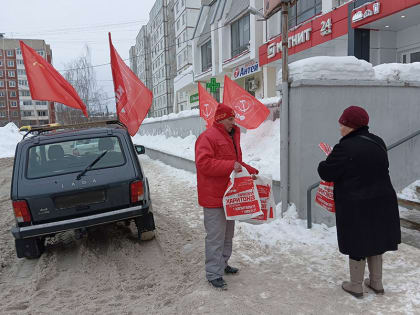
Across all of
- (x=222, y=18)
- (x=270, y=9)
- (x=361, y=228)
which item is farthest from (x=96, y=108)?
(x=361, y=228)

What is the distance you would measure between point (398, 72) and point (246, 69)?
1628 cm

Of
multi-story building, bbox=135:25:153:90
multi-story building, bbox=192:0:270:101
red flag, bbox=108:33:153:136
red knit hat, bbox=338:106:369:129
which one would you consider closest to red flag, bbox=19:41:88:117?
red flag, bbox=108:33:153:136

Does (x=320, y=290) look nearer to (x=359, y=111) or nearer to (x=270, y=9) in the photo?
(x=359, y=111)

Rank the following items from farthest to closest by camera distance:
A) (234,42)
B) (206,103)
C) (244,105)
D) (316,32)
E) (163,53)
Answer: (163,53), (234,42), (316,32), (206,103), (244,105)

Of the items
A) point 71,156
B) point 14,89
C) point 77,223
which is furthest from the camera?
point 14,89

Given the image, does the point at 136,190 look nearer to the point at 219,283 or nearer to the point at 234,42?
the point at 219,283

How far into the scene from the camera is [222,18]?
2367 centimetres

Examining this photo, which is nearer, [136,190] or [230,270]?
[230,270]

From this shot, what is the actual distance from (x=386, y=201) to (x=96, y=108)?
1956 inches

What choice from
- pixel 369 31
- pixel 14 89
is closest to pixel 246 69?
pixel 369 31

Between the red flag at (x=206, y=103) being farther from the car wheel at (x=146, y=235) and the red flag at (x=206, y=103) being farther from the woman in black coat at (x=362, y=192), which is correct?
the woman in black coat at (x=362, y=192)

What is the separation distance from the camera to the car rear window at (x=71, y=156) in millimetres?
4332

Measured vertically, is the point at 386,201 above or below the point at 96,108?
below

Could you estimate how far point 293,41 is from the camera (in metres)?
15.5
